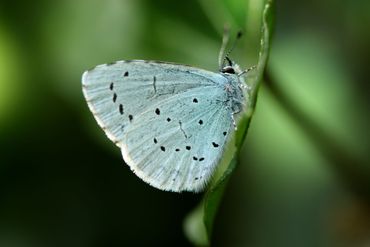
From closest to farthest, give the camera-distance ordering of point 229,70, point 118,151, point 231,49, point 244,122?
point 244,122 < point 229,70 < point 231,49 < point 118,151

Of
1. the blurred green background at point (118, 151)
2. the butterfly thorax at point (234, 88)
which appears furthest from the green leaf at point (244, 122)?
the blurred green background at point (118, 151)

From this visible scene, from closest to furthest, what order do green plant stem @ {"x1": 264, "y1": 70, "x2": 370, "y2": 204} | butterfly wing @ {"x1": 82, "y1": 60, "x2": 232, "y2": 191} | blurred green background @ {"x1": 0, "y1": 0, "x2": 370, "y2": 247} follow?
butterfly wing @ {"x1": 82, "y1": 60, "x2": 232, "y2": 191}
green plant stem @ {"x1": 264, "y1": 70, "x2": 370, "y2": 204}
blurred green background @ {"x1": 0, "y1": 0, "x2": 370, "y2": 247}

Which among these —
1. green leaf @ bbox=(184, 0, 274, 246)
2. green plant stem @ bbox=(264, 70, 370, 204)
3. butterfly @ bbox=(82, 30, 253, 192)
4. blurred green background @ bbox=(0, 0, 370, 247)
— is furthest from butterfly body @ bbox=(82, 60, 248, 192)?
blurred green background @ bbox=(0, 0, 370, 247)

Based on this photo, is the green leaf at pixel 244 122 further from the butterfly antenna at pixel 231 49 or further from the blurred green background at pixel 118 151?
the blurred green background at pixel 118 151

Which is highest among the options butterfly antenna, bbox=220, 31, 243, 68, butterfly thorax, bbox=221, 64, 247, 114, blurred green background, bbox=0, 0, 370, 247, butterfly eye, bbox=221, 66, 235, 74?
butterfly antenna, bbox=220, 31, 243, 68

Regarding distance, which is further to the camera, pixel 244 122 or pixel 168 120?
pixel 168 120

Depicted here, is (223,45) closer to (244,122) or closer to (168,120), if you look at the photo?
(168,120)

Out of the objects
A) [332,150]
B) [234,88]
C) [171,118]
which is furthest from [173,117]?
[332,150]

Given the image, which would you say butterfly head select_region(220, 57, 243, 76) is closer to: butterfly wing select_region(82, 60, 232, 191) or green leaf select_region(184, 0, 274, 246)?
butterfly wing select_region(82, 60, 232, 191)
